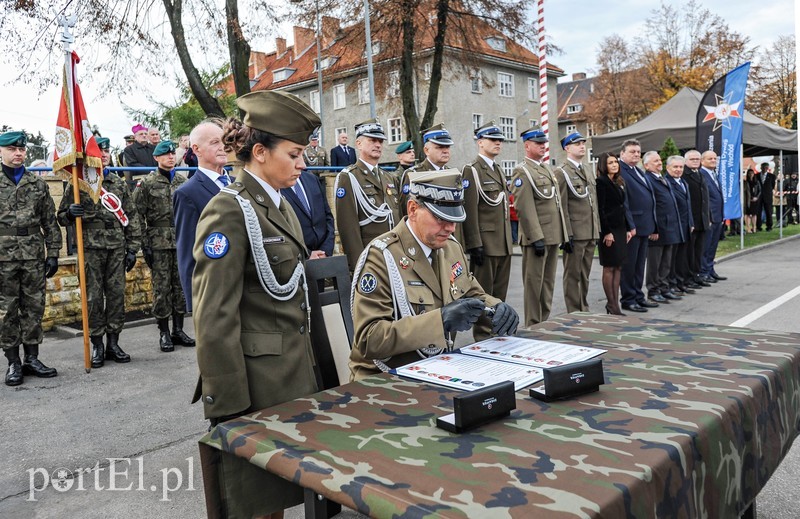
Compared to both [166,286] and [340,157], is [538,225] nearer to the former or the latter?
[166,286]

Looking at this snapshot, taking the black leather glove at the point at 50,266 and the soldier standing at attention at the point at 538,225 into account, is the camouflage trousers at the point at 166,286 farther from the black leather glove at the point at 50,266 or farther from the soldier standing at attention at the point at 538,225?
the soldier standing at attention at the point at 538,225

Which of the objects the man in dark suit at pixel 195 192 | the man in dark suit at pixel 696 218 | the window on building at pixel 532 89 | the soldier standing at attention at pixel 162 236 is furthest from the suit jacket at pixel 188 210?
the window on building at pixel 532 89

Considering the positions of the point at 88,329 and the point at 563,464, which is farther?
the point at 88,329

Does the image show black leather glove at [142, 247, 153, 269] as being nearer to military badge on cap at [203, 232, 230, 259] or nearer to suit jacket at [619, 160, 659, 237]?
military badge on cap at [203, 232, 230, 259]

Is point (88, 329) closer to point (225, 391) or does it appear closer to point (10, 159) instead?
point (10, 159)

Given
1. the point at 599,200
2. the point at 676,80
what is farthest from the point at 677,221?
the point at 676,80

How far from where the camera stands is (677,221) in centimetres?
861

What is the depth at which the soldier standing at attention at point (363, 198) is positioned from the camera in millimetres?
6113

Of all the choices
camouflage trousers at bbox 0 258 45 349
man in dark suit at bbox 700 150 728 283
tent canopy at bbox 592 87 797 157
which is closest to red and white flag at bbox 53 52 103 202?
camouflage trousers at bbox 0 258 45 349

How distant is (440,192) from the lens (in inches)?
102

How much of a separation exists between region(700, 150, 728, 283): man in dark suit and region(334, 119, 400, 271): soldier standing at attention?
19.9 feet

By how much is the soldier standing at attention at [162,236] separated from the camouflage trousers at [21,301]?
114 cm

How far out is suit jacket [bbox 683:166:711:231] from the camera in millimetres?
9516

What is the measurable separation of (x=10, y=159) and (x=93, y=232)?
935mm
